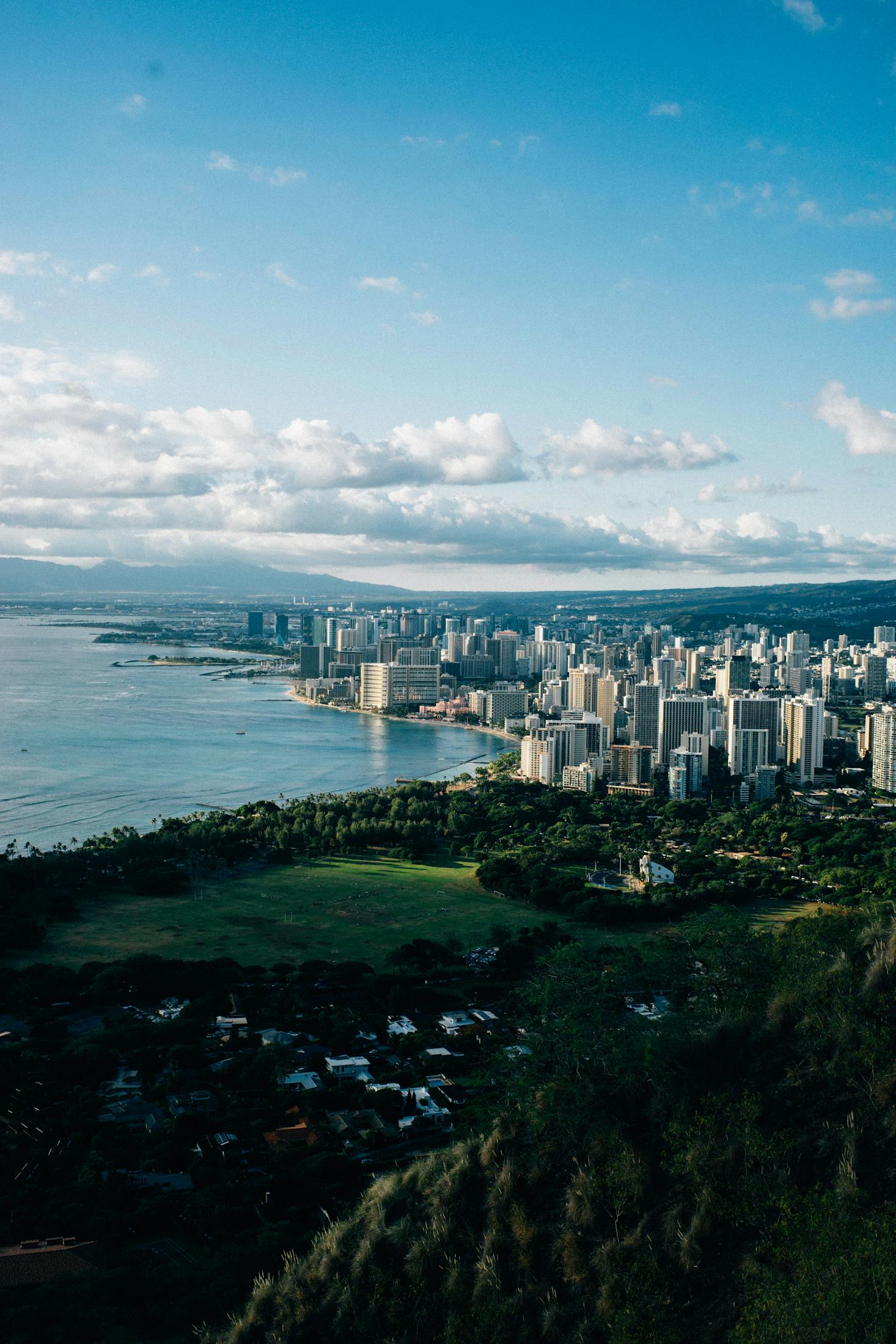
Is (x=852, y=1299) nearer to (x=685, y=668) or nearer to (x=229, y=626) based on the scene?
(x=685, y=668)

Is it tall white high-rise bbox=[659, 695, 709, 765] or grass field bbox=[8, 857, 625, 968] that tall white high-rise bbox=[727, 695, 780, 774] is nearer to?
tall white high-rise bbox=[659, 695, 709, 765]

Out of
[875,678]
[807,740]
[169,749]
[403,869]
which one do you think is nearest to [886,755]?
[807,740]

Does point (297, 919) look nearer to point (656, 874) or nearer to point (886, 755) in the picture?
point (656, 874)

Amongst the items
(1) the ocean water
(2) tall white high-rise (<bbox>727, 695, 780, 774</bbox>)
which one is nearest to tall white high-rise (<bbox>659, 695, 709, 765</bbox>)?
(2) tall white high-rise (<bbox>727, 695, 780, 774</bbox>)

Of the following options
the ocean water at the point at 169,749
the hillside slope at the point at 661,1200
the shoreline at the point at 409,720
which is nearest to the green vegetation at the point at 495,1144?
the hillside slope at the point at 661,1200

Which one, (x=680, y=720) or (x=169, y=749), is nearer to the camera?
(x=169, y=749)

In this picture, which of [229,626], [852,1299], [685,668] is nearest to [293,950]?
[852,1299]
